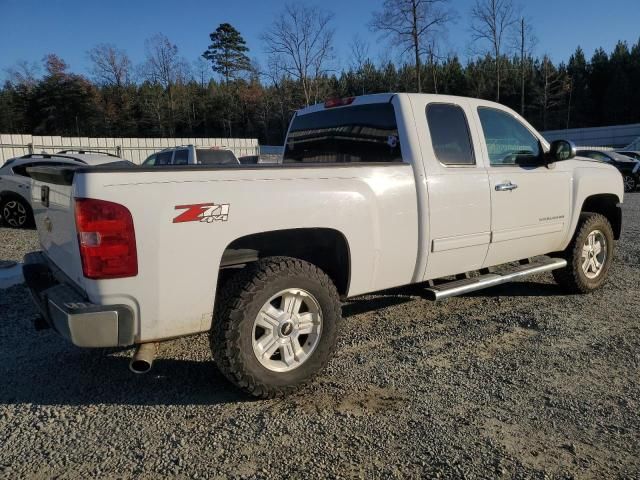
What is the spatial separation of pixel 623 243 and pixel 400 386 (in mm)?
6792

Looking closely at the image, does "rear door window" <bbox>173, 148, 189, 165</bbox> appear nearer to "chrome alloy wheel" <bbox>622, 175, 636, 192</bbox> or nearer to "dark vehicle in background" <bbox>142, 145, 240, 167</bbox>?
"dark vehicle in background" <bbox>142, 145, 240, 167</bbox>

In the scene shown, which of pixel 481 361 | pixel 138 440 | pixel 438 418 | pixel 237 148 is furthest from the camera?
pixel 237 148

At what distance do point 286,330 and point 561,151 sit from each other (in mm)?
3308

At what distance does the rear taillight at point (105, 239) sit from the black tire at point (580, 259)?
178 inches

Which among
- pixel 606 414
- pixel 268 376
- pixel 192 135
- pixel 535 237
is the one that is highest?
pixel 192 135

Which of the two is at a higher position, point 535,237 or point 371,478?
point 535,237

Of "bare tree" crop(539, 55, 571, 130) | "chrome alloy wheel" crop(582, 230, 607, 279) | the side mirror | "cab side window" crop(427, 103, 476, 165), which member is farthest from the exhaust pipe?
"bare tree" crop(539, 55, 571, 130)

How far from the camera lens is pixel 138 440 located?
2814mm

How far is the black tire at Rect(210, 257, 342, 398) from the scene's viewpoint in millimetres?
3012

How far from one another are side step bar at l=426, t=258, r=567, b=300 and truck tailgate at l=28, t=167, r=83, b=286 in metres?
2.62

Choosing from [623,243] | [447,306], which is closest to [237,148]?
[623,243]

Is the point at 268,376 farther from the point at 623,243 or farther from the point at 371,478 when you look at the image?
the point at 623,243

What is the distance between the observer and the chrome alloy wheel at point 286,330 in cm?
320

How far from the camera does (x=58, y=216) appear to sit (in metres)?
3.16
